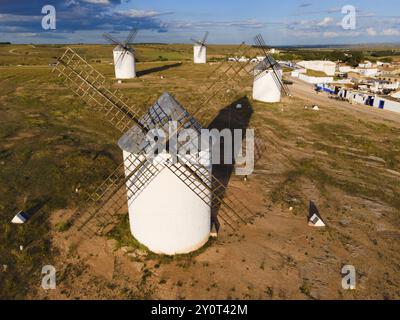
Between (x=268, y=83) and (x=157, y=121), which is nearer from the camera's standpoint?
(x=157, y=121)

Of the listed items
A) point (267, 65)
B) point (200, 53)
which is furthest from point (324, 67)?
point (267, 65)

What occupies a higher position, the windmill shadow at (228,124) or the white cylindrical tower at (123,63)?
the white cylindrical tower at (123,63)

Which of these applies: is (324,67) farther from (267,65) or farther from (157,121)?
(157,121)

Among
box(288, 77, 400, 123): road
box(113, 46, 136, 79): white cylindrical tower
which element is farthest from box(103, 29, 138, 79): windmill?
box(288, 77, 400, 123): road

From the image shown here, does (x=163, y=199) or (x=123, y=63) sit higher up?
(x=123, y=63)

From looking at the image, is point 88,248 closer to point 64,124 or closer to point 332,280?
point 332,280

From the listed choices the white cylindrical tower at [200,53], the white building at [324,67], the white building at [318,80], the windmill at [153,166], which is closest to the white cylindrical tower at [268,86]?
the white building at [318,80]

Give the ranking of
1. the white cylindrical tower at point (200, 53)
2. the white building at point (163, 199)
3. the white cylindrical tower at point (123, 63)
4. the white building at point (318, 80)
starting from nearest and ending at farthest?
the white building at point (163, 199) → the white cylindrical tower at point (123, 63) → the white building at point (318, 80) → the white cylindrical tower at point (200, 53)

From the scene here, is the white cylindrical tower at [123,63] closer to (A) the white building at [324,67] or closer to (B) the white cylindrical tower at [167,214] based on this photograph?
(B) the white cylindrical tower at [167,214]
